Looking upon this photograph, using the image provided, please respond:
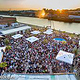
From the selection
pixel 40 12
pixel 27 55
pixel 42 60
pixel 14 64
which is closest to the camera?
pixel 14 64

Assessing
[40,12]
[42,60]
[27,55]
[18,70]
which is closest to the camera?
[18,70]

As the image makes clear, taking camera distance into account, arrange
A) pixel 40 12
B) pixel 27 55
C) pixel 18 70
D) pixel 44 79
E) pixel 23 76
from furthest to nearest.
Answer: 1. pixel 40 12
2. pixel 27 55
3. pixel 18 70
4. pixel 23 76
5. pixel 44 79

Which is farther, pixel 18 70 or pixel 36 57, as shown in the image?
pixel 36 57

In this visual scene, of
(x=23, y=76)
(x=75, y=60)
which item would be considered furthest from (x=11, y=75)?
(x=75, y=60)

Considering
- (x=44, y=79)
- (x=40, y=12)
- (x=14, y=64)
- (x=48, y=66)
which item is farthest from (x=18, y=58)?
(x=40, y=12)

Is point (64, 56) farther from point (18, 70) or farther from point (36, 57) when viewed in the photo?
point (18, 70)

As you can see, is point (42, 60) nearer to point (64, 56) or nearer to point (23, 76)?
point (64, 56)

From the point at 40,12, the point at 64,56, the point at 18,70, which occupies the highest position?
the point at 40,12

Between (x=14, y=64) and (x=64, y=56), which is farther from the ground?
(x=64, y=56)

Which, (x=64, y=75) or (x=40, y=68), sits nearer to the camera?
(x=64, y=75)
